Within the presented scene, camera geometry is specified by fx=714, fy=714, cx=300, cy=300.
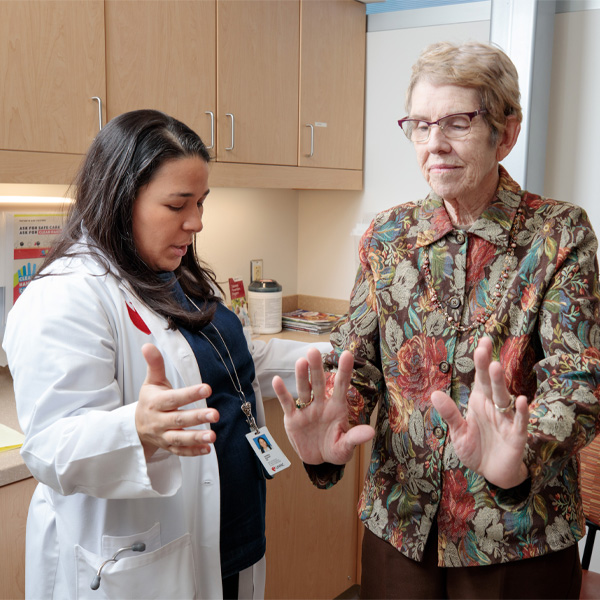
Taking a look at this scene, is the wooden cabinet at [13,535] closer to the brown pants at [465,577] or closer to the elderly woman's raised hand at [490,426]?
the brown pants at [465,577]

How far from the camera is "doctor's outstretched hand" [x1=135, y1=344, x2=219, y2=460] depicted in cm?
101

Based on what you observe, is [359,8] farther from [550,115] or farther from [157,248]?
[157,248]

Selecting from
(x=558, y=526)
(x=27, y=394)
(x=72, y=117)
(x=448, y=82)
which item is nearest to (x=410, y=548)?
(x=558, y=526)

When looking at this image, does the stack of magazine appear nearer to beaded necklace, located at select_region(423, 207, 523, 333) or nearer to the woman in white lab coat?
the woman in white lab coat

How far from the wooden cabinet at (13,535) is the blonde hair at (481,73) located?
4.20 feet

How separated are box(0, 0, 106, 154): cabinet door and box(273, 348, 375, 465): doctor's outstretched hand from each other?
108 centimetres

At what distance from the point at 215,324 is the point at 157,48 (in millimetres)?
1029

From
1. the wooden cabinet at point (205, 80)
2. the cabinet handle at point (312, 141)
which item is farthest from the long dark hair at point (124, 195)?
the cabinet handle at point (312, 141)

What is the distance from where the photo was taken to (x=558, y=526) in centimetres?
123

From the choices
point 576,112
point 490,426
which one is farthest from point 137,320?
point 576,112

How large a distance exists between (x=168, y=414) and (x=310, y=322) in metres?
2.01

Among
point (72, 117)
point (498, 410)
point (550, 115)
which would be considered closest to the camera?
point (498, 410)

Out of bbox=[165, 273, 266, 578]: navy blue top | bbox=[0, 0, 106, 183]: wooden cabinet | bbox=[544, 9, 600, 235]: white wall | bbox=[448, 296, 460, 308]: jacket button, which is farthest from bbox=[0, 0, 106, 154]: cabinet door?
bbox=[544, 9, 600, 235]: white wall

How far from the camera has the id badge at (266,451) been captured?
153 cm
